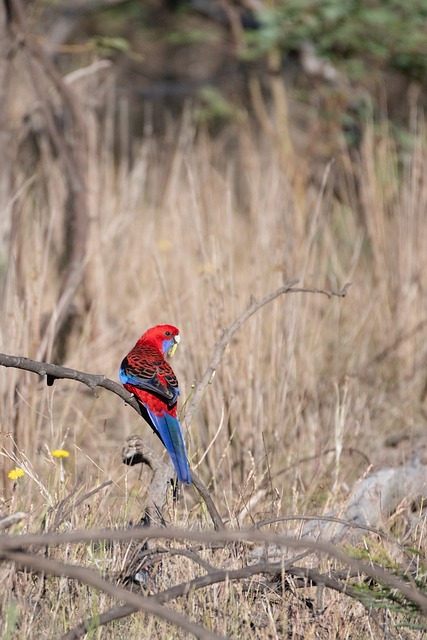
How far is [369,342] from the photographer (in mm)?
4324

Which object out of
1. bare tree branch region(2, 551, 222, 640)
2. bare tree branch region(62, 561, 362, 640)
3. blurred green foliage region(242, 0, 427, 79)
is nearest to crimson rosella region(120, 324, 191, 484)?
bare tree branch region(62, 561, 362, 640)

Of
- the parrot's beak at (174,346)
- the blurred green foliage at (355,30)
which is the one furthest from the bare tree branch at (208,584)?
the blurred green foliage at (355,30)

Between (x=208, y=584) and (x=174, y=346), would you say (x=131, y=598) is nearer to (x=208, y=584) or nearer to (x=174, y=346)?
(x=208, y=584)

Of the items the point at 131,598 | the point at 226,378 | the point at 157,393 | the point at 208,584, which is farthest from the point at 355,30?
the point at 131,598

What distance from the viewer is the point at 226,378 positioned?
3.15 metres

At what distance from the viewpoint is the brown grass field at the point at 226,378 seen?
208cm

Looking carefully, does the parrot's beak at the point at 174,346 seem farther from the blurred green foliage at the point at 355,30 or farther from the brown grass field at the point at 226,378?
the blurred green foliage at the point at 355,30

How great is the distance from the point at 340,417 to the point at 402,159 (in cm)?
288

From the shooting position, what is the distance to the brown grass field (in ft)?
6.84

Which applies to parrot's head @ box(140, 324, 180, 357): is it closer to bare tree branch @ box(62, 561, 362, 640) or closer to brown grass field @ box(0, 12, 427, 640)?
brown grass field @ box(0, 12, 427, 640)

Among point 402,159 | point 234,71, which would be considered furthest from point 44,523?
point 234,71

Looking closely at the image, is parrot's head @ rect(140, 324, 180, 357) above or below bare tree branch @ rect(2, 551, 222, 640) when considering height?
above

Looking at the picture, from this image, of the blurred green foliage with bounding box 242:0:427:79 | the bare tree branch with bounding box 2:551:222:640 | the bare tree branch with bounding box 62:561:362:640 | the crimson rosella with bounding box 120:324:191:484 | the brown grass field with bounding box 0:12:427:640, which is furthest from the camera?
the blurred green foliage with bounding box 242:0:427:79

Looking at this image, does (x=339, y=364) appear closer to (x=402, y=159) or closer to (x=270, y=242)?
(x=270, y=242)
